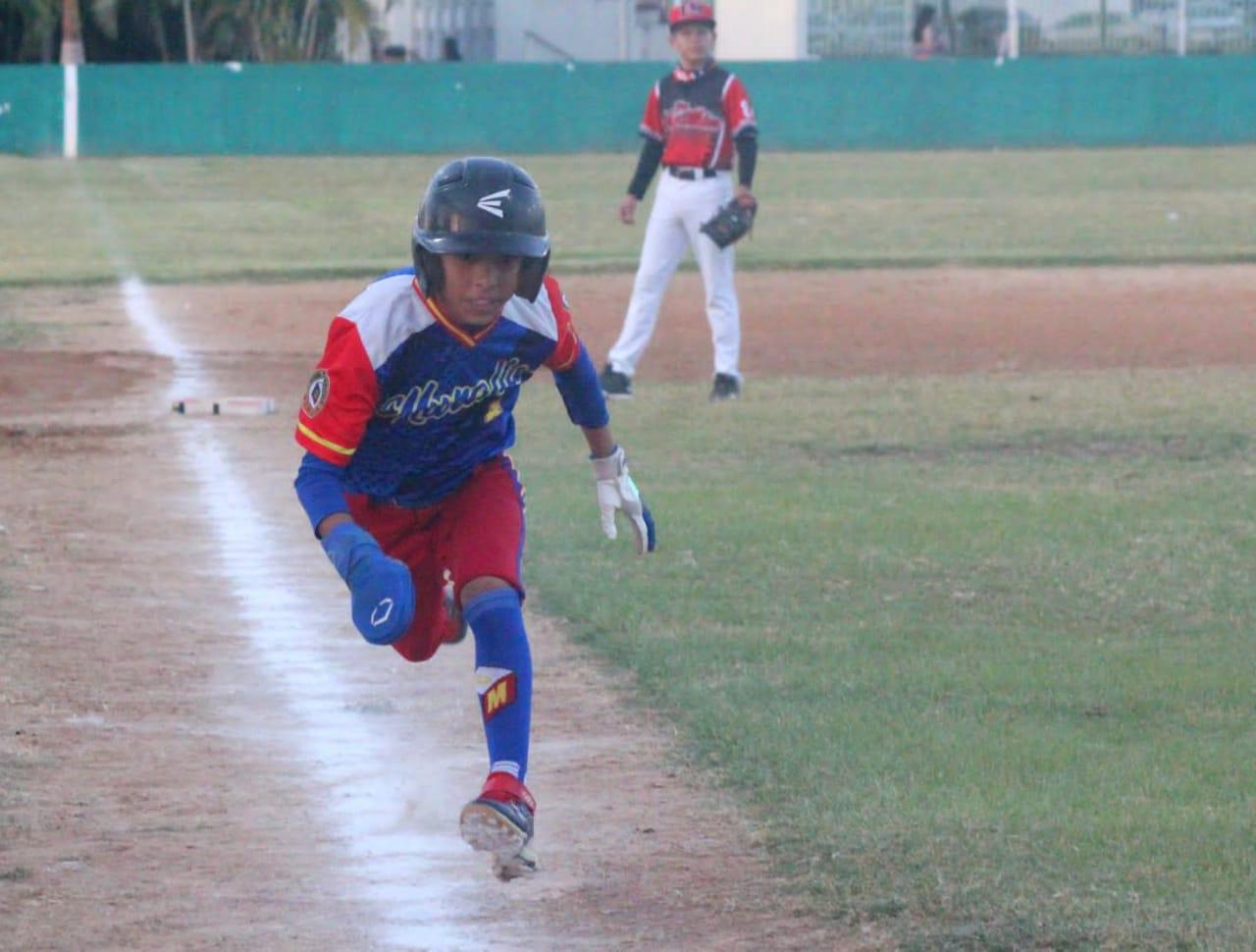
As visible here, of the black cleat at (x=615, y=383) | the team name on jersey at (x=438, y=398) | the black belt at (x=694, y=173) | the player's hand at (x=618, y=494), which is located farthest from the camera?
the black cleat at (x=615, y=383)

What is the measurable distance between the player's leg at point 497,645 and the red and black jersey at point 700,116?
21.9 ft

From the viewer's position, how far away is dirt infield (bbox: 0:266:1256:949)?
3.99 m

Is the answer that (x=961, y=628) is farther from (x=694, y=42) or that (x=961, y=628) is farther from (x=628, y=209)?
(x=628, y=209)

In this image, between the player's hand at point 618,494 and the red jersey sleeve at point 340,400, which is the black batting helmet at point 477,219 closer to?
the red jersey sleeve at point 340,400

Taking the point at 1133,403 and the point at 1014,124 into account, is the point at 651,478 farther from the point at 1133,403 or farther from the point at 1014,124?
the point at 1014,124

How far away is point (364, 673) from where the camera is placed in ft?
19.8

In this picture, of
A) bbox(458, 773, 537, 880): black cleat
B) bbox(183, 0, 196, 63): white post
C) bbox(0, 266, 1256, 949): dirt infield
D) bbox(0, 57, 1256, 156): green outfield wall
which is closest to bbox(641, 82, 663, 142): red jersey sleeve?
bbox(0, 266, 1256, 949): dirt infield

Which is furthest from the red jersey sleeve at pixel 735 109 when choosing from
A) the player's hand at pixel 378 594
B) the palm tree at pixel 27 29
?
the palm tree at pixel 27 29

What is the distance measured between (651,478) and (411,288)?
4788mm

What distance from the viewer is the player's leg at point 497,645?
13.1ft

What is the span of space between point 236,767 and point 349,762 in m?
0.27

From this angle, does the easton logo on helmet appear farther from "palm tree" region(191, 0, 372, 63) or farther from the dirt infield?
"palm tree" region(191, 0, 372, 63)

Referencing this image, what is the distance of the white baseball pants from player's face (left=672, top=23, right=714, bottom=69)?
0.62 metres

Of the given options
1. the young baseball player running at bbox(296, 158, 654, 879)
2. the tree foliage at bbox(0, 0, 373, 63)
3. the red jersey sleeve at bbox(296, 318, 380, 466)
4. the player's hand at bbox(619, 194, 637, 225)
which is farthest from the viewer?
the tree foliage at bbox(0, 0, 373, 63)
